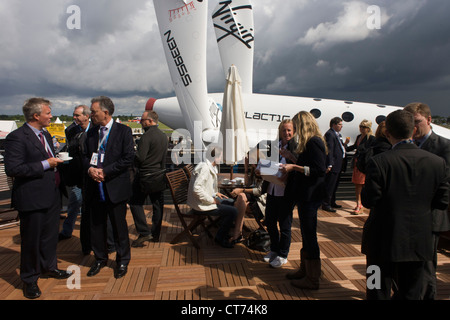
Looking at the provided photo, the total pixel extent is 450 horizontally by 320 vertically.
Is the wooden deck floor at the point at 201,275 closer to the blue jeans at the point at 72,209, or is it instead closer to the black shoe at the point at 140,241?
the black shoe at the point at 140,241

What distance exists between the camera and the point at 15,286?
2.60 metres

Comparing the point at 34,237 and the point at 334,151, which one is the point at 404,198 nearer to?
the point at 34,237

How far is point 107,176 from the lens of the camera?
2.60 metres

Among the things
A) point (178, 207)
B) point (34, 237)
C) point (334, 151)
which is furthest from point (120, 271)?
point (334, 151)

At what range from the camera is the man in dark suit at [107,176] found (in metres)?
2.61

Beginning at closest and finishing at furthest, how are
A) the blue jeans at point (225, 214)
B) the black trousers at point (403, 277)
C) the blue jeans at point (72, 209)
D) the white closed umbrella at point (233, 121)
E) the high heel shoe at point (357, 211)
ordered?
the black trousers at point (403, 277)
the blue jeans at point (225, 214)
the blue jeans at point (72, 209)
the white closed umbrella at point (233, 121)
the high heel shoe at point (357, 211)

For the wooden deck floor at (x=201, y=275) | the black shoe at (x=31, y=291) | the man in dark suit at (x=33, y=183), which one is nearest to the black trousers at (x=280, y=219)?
the wooden deck floor at (x=201, y=275)

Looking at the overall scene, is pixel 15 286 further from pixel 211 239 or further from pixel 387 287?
pixel 387 287

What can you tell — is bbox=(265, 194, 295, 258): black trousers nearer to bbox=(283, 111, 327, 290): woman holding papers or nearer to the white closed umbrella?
bbox=(283, 111, 327, 290): woman holding papers

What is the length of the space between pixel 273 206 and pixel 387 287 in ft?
4.17

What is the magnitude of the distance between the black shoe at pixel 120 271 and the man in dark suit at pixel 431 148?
269 centimetres

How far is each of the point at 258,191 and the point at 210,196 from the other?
757 mm

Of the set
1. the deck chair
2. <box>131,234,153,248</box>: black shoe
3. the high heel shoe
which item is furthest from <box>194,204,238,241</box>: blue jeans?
the high heel shoe
